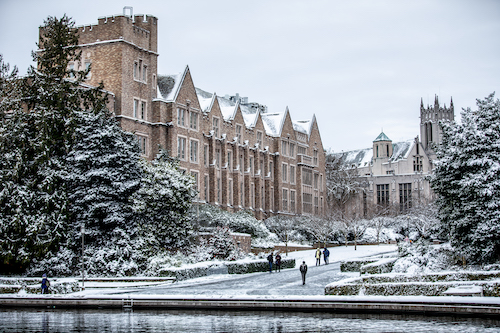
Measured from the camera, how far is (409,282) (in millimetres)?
29031

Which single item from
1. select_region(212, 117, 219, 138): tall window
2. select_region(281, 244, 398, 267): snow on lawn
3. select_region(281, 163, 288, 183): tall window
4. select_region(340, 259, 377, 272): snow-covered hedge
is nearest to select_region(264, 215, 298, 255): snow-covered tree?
select_region(281, 244, 398, 267): snow on lawn

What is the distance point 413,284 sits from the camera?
2850 centimetres

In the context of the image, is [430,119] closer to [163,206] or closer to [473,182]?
[163,206]

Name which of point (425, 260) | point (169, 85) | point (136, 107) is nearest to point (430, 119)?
point (169, 85)

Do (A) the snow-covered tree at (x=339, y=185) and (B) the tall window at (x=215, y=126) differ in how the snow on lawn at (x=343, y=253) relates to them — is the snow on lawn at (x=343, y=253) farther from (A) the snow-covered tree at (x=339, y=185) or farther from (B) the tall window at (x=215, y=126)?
(A) the snow-covered tree at (x=339, y=185)

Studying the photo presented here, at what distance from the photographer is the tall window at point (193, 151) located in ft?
195

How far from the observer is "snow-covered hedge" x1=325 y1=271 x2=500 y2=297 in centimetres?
2805

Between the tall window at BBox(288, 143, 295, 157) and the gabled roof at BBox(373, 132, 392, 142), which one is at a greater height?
the gabled roof at BBox(373, 132, 392, 142)

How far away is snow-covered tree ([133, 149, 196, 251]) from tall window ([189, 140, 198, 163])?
13.9 m

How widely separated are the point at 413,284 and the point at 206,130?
3726 cm

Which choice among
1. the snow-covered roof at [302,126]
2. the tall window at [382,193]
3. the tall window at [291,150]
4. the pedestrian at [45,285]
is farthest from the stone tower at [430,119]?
the pedestrian at [45,285]

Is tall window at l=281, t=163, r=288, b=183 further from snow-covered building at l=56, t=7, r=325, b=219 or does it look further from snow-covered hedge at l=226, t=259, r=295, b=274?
snow-covered hedge at l=226, t=259, r=295, b=274

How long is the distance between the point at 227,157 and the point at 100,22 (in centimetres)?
1884

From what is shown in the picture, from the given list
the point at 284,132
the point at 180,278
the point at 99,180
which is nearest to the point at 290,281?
the point at 180,278
